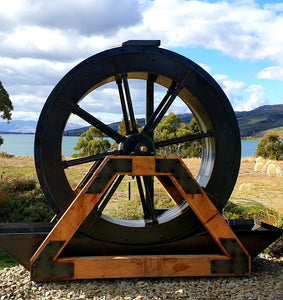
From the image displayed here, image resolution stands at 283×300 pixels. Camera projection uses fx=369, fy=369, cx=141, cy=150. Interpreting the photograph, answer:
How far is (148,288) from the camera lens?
353 centimetres

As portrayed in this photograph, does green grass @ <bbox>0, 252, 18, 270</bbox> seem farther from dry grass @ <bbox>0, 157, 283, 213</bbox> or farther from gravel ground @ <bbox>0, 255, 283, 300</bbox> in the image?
dry grass @ <bbox>0, 157, 283, 213</bbox>

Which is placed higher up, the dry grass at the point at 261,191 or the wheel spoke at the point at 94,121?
the wheel spoke at the point at 94,121

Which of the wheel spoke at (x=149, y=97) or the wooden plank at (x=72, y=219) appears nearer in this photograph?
the wooden plank at (x=72, y=219)

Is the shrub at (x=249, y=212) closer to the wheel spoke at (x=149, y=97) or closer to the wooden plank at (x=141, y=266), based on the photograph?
the wooden plank at (x=141, y=266)

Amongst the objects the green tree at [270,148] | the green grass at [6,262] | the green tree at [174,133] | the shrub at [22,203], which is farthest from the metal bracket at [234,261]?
the green tree at [270,148]

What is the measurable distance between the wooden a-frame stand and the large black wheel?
0.28 m

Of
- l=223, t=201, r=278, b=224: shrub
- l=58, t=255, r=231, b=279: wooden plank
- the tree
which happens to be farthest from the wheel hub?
the tree

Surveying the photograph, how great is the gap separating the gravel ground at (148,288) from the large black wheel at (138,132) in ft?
1.59

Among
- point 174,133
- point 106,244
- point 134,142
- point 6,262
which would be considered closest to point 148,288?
point 106,244

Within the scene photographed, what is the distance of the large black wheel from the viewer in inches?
154

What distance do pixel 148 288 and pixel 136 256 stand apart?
1.10 ft

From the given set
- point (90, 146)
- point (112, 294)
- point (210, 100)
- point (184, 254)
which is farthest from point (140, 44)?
point (90, 146)

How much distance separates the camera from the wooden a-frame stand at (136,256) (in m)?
3.55

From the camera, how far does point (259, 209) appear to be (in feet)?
23.7
